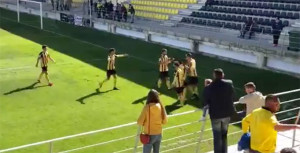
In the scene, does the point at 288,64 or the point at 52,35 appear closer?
the point at 288,64

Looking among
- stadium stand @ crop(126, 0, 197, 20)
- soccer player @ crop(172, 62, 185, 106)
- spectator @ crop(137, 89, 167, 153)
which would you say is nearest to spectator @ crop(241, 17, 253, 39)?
stadium stand @ crop(126, 0, 197, 20)

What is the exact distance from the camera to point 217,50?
69.3 ft

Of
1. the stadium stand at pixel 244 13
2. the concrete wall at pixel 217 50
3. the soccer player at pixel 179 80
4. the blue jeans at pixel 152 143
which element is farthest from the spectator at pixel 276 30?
the blue jeans at pixel 152 143

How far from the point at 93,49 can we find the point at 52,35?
5931 mm

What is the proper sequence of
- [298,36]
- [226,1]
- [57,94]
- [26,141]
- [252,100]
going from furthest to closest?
[226,1] → [298,36] → [57,94] → [26,141] → [252,100]

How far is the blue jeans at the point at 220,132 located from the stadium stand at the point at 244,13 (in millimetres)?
15377

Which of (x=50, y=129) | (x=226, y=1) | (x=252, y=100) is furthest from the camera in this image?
(x=226, y=1)

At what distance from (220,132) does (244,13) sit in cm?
1850

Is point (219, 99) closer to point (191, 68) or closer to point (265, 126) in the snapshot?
point (265, 126)

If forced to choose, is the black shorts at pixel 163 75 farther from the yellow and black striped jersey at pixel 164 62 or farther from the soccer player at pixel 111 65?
the soccer player at pixel 111 65

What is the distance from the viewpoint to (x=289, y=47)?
17.7 metres

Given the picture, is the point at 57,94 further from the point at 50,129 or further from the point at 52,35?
the point at 52,35

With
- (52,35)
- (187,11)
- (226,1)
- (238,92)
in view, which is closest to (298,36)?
(238,92)

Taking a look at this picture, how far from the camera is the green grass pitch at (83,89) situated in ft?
35.7
